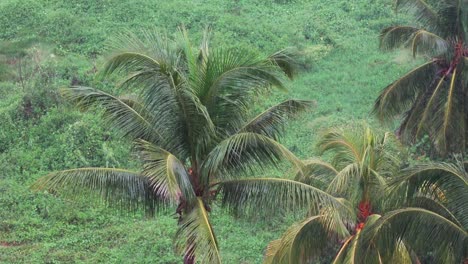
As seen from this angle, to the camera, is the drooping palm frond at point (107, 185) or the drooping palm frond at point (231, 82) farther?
the drooping palm frond at point (231, 82)

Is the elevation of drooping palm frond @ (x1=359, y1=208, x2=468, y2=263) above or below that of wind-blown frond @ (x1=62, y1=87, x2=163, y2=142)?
below

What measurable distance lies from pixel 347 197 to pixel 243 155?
204 cm

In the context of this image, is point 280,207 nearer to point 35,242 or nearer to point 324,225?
point 324,225

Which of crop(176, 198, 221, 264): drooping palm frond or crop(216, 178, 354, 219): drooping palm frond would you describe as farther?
crop(216, 178, 354, 219): drooping palm frond

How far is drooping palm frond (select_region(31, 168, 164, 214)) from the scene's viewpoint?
1143 centimetres

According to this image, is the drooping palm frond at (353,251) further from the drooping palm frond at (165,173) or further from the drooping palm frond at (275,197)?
the drooping palm frond at (165,173)

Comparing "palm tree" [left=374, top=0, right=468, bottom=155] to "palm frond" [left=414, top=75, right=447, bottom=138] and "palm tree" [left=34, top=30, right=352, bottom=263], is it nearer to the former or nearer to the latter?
"palm frond" [left=414, top=75, right=447, bottom=138]

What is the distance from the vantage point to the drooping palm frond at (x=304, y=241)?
1191 cm

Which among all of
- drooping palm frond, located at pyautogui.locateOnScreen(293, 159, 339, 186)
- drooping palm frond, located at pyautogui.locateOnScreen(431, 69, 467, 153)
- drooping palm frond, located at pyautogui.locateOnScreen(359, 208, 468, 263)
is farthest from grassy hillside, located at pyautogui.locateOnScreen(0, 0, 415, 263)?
drooping palm frond, located at pyautogui.locateOnScreen(359, 208, 468, 263)

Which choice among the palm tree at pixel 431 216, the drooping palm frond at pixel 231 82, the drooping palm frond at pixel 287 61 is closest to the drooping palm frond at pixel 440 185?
the palm tree at pixel 431 216

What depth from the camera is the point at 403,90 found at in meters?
18.4

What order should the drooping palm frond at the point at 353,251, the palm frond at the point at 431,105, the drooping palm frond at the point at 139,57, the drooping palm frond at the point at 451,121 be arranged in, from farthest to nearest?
the palm frond at the point at 431,105 < the drooping palm frond at the point at 451,121 < the drooping palm frond at the point at 139,57 < the drooping palm frond at the point at 353,251

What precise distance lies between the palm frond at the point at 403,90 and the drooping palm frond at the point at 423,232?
7.69 m

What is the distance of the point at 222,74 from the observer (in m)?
11.7
